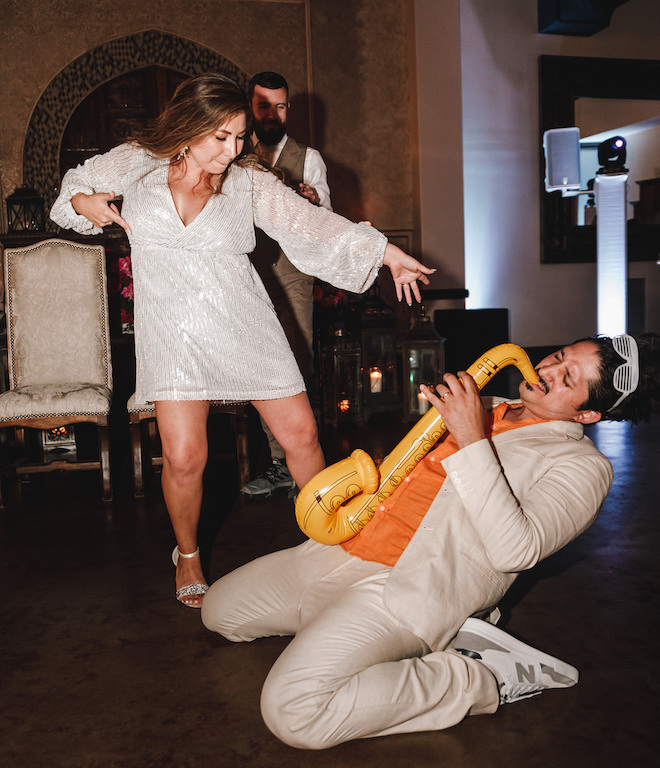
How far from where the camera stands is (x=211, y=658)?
1839 millimetres

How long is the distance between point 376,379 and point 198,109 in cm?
316

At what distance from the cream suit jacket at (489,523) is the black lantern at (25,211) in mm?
4205

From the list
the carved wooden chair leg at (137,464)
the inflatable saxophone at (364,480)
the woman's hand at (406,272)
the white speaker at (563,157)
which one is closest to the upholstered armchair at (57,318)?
the carved wooden chair leg at (137,464)

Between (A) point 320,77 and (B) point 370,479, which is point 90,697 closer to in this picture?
(B) point 370,479

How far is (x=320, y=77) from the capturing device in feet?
19.3

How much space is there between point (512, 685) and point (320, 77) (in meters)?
5.35

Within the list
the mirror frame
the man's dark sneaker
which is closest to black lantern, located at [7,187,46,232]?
the man's dark sneaker

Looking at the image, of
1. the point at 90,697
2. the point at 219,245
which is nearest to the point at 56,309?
the point at 219,245

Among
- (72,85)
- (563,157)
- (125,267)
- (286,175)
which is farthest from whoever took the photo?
(563,157)

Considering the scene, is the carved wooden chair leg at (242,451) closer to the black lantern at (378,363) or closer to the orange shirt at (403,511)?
the black lantern at (378,363)

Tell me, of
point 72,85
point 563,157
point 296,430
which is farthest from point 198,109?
point 563,157

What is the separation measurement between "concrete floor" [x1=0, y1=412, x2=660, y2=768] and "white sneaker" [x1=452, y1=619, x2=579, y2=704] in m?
0.04

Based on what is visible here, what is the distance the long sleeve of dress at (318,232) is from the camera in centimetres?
205

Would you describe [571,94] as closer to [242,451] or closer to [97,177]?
[242,451]
